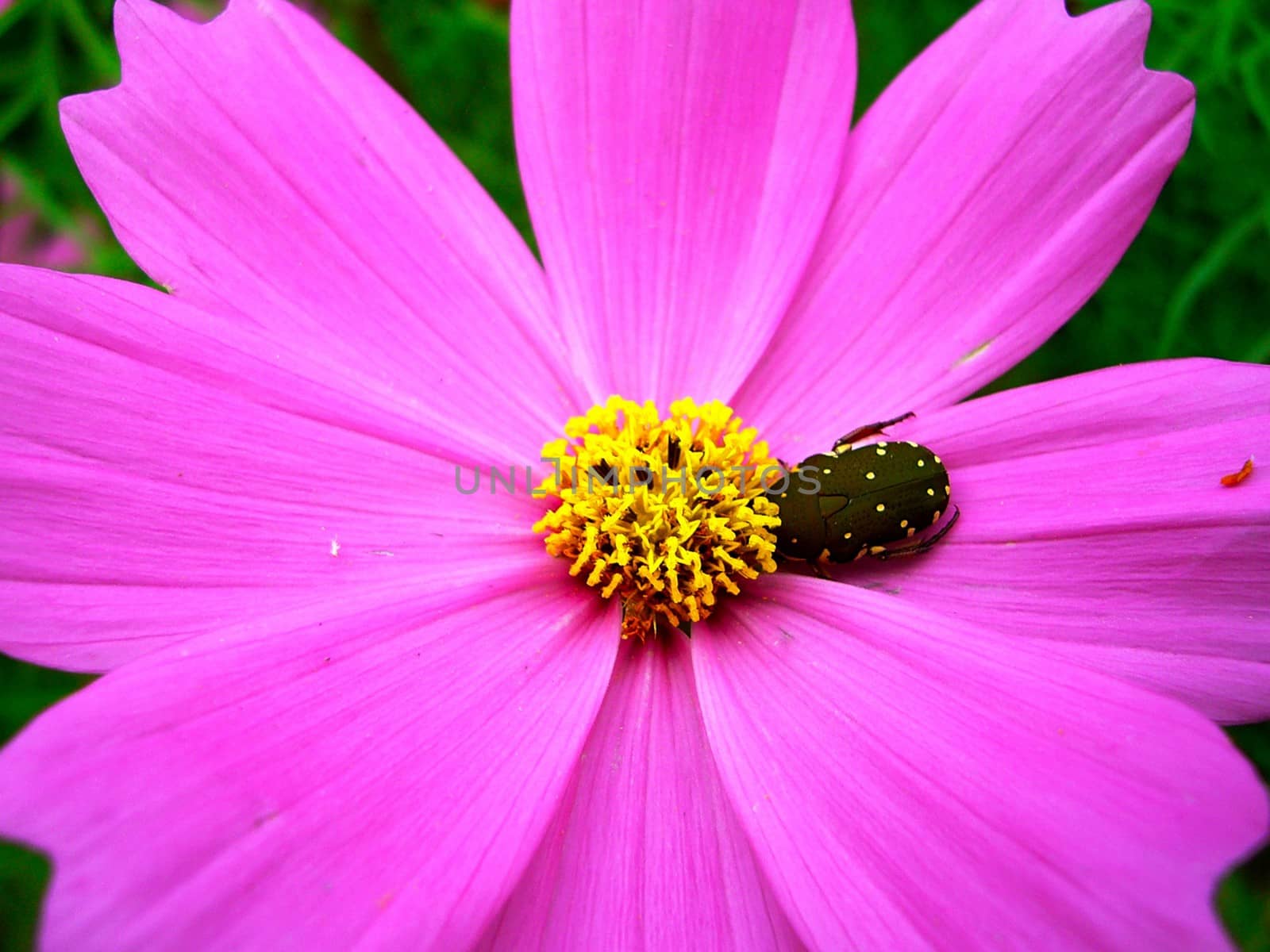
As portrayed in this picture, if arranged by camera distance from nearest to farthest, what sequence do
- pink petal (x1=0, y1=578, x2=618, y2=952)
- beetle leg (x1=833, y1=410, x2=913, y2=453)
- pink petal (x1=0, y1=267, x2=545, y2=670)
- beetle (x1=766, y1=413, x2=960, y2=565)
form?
pink petal (x1=0, y1=578, x2=618, y2=952) < pink petal (x1=0, y1=267, x2=545, y2=670) < beetle (x1=766, y1=413, x2=960, y2=565) < beetle leg (x1=833, y1=410, x2=913, y2=453)

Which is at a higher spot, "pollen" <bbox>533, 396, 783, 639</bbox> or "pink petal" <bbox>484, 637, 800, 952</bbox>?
"pollen" <bbox>533, 396, 783, 639</bbox>

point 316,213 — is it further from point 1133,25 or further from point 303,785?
point 1133,25

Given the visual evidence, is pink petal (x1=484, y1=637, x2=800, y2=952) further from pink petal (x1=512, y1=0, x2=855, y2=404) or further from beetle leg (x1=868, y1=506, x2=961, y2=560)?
pink petal (x1=512, y1=0, x2=855, y2=404)

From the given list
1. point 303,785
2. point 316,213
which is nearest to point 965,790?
point 303,785

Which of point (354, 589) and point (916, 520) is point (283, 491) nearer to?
point (354, 589)

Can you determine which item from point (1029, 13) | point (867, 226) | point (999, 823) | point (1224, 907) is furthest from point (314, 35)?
point (1224, 907)

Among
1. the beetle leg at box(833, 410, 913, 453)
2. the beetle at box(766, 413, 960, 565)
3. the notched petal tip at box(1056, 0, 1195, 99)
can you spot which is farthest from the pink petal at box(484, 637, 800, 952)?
the notched petal tip at box(1056, 0, 1195, 99)

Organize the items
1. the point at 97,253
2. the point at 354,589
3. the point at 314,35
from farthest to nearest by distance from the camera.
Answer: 1. the point at 97,253
2. the point at 314,35
3. the point at 354,589
